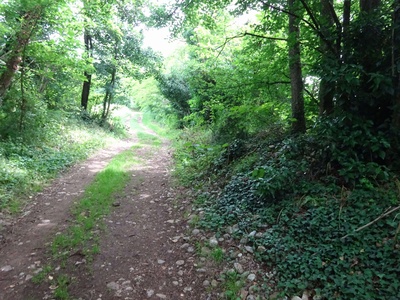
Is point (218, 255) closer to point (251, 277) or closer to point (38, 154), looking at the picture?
point (251, 277)

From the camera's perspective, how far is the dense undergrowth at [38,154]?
6684 millimetres

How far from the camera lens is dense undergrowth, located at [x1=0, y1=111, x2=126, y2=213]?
6684mm

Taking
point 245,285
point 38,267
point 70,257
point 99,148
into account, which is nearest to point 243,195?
point 245,285

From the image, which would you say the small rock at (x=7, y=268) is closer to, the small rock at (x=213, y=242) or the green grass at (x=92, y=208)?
the green grass at (x=92, y=208)

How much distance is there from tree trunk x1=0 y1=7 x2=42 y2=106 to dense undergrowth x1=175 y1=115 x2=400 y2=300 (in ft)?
24.5

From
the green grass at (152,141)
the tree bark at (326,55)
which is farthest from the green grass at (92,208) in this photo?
the green grass at (152,141)

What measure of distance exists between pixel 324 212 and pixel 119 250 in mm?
3471

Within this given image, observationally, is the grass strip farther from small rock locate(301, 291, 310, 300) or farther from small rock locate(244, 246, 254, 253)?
small rock locate(301, 291, 310, 300)

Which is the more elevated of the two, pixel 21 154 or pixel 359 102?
pixel 359 102

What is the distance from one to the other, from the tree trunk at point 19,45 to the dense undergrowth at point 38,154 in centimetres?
171

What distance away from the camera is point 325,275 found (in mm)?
3342

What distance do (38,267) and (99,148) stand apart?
9880 mm

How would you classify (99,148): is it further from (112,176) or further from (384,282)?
(384,282)

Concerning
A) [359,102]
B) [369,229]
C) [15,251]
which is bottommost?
[15,251]
